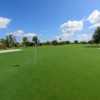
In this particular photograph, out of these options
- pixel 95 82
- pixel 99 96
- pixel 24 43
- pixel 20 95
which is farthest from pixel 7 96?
pixel 24 43

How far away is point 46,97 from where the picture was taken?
6.95 meters

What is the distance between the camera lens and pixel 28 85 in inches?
344

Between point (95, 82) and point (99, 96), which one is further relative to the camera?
point (95, 82)

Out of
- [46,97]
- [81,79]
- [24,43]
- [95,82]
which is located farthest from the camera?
[24,43]

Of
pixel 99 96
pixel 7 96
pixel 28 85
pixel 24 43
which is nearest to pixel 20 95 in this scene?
pixel 7 96

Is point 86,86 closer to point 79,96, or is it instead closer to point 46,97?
point 79,96

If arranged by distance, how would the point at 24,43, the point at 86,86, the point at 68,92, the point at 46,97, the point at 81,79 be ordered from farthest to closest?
the point at 24,43
the point at 81,79
the point at 86,86
the point at 68,92
the point at 46,97

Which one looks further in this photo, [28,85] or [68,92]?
[28,85]

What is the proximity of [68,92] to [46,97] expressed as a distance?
36.4 inches

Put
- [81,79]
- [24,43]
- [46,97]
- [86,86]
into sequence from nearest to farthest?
[46,97], [86,86], [81,79], [24,43]

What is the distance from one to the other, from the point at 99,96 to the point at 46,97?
1613 mm

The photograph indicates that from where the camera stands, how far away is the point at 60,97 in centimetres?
695

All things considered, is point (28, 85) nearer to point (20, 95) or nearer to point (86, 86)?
point (20, 95)

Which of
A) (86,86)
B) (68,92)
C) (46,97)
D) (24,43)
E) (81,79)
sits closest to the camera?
(46,97)
